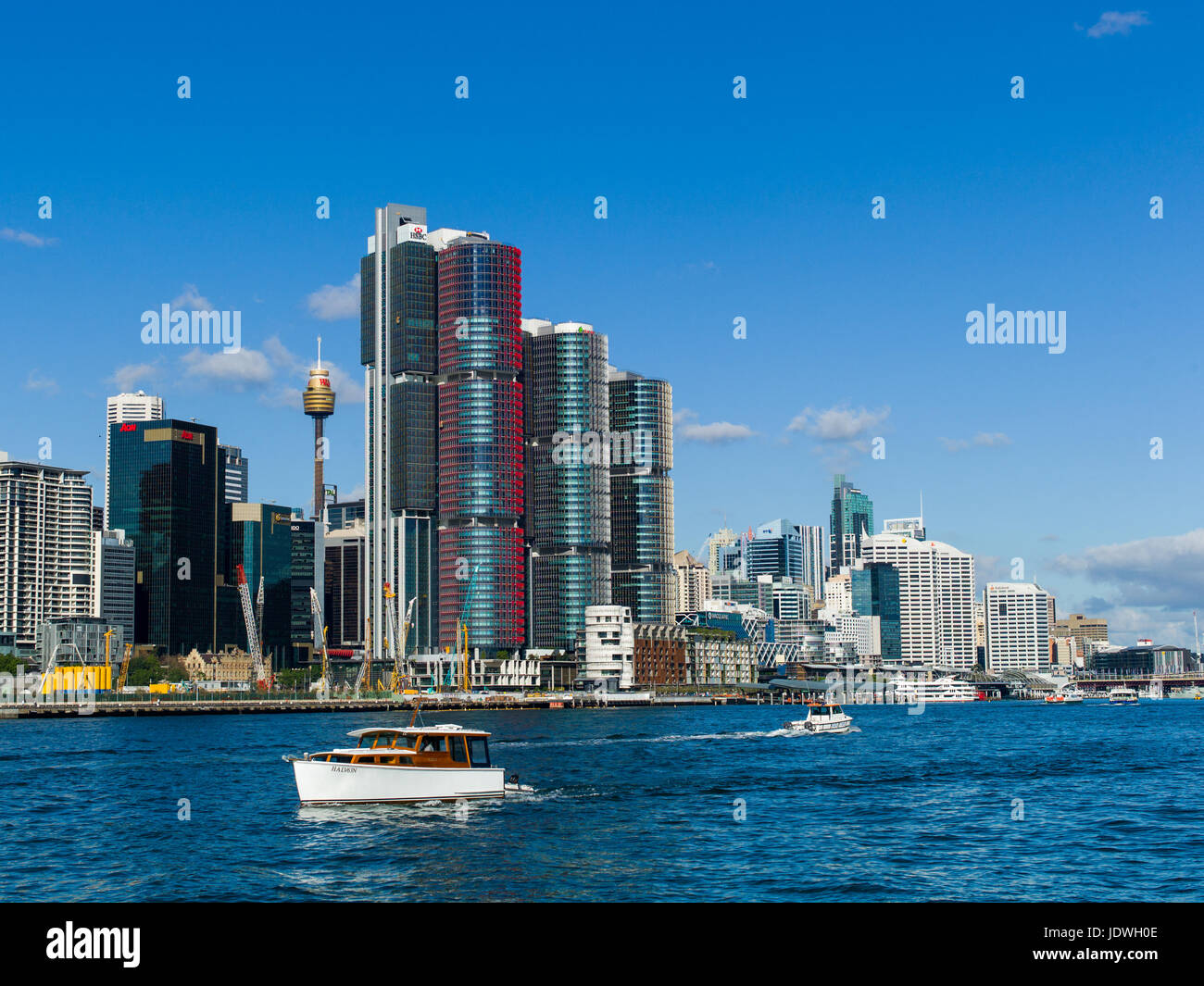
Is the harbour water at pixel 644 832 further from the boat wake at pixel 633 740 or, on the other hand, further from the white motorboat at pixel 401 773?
the boat wake at pixel 633 740

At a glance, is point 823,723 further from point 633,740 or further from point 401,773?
point 401,773

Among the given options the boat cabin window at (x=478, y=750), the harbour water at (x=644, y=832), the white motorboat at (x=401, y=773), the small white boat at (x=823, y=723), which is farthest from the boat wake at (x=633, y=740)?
the white motorboat at (x=401, y=773)

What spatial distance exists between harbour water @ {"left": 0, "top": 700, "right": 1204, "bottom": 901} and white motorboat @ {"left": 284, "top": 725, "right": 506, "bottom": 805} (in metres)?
0.99

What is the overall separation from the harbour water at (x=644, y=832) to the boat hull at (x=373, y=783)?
791mm

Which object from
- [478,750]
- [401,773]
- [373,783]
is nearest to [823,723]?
[478,750]

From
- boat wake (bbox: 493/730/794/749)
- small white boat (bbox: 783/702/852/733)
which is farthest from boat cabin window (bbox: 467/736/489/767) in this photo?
small white boat (bbox: 783/702/852/733)

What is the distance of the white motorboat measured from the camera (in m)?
67.4

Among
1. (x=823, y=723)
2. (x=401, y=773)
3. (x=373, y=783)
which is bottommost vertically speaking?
(x=823, y=723)

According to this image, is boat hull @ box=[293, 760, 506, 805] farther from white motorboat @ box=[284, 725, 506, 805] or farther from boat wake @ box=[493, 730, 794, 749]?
boat wake @ box=[493, 730, 794, 749]

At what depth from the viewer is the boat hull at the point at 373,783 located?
67.3 meters

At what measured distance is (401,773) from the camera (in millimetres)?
67188

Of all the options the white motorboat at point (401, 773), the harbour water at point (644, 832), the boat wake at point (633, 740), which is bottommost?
the boat wake at point (633, 740)

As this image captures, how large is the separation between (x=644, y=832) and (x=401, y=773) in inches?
605
